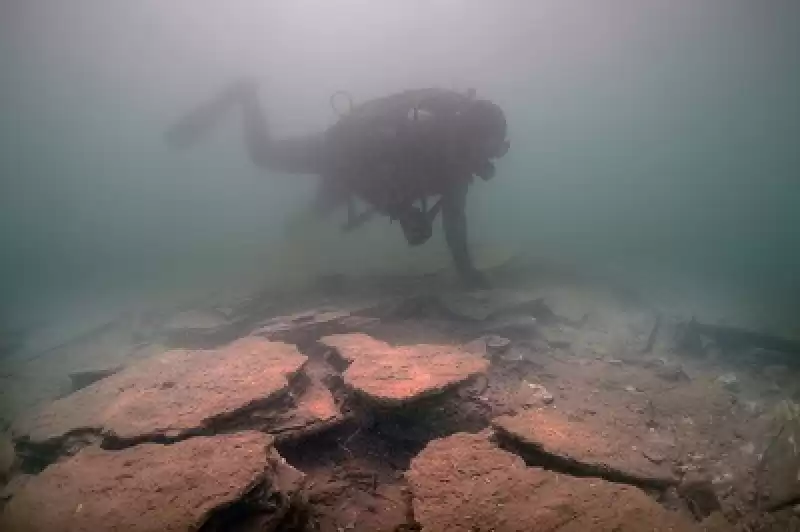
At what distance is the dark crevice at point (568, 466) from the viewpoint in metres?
2.91

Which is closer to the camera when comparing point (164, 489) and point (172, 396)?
point (164, 489)

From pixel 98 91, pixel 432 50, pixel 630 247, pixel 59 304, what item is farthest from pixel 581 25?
pixel 98 91

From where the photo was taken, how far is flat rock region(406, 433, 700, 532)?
2.33m

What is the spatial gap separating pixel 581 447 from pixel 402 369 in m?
1.53

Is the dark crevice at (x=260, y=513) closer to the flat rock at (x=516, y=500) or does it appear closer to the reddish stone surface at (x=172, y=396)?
the flat rock at (x=516, y=500)

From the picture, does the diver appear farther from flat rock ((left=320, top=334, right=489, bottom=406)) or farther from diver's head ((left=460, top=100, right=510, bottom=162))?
flat rock ((left=320, top=334, right=489, bottom=406))

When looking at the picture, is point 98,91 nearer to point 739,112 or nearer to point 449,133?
point 449,133

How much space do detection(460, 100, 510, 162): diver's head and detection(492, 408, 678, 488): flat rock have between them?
508cm

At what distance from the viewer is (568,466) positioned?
2932 millimetres

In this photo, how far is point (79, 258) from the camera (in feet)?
135

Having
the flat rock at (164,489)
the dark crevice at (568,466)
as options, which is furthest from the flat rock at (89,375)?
the dark crevice at (568,466)

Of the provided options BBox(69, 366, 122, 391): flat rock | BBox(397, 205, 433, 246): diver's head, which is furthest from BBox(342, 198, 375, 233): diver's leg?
BBox(69, 366, 122, 391): flat rock

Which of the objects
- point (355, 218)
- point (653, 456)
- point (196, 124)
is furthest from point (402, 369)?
point (196, 124)

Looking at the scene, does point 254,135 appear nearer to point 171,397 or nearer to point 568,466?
point 171,397
